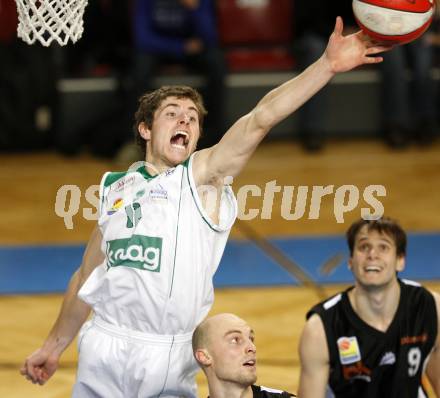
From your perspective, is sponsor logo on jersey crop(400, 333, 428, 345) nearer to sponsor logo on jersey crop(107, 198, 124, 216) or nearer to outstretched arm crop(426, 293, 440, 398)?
outstretched arm crop(426, 293, 440, 398)

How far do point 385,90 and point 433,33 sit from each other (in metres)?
0.92

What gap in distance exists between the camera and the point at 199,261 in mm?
4930

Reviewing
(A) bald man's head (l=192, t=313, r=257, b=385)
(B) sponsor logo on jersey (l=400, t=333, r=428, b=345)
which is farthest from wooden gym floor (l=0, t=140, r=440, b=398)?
(A) bald man's head (l=192, t=313, r=257, b=385)

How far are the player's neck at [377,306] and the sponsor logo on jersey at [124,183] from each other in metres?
1.34

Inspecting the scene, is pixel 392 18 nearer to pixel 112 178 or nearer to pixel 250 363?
pixel 112 178

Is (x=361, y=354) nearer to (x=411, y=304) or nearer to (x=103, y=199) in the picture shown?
(x=411, y=304)

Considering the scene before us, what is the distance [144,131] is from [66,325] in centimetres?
106

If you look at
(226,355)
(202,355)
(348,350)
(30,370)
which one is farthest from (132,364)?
(348,350)

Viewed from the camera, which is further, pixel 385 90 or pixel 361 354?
pixel 385 90

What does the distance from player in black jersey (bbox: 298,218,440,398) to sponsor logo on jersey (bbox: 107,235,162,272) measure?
1115mm

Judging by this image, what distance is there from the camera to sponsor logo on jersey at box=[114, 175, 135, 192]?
516 cm

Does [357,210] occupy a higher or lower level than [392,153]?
lower

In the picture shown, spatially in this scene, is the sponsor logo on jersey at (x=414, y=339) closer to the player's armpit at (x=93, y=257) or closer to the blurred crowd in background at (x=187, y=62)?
the player's armpit at (x=93, y=257)

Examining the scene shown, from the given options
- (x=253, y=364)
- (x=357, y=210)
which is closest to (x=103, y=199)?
(x=253, y=364)
